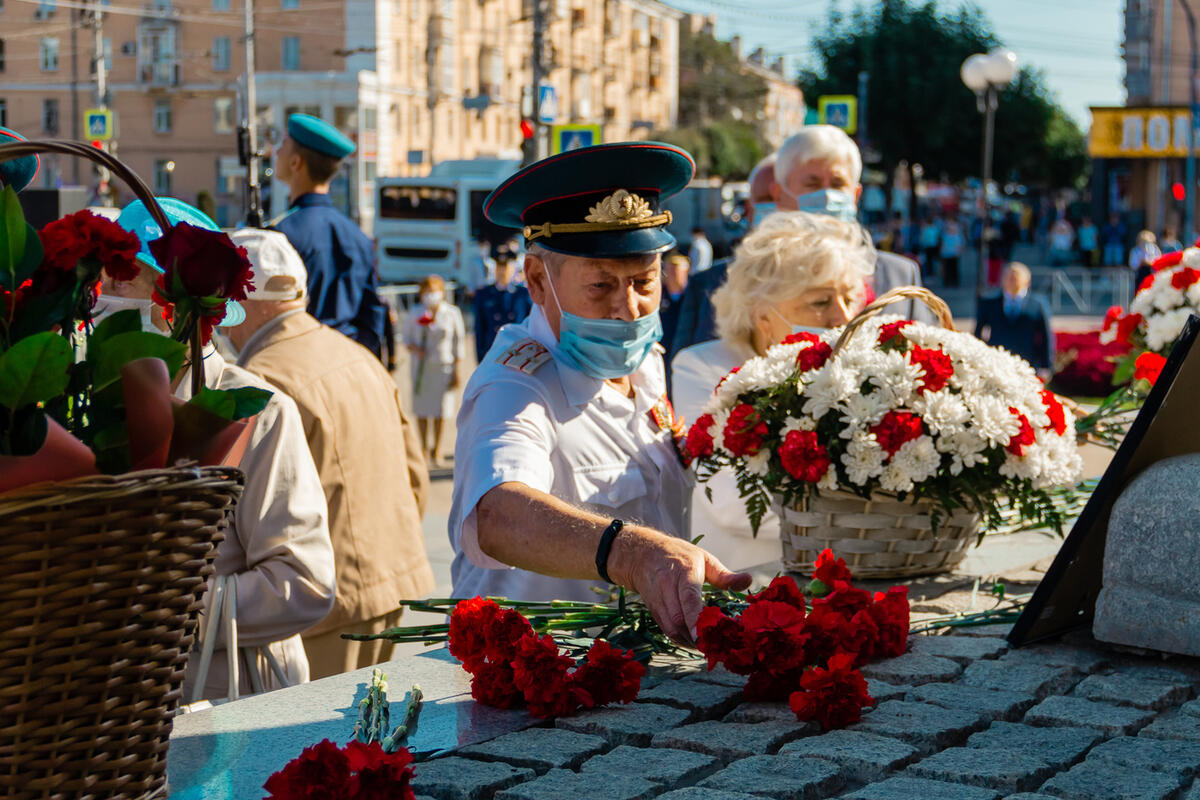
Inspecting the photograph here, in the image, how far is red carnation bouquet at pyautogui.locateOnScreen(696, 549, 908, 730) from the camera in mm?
2312

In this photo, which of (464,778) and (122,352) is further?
(464,778)

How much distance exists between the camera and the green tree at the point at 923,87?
58250mm

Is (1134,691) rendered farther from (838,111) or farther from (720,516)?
(838,111)

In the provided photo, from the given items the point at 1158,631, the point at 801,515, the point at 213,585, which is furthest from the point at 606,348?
the point at 1158,631

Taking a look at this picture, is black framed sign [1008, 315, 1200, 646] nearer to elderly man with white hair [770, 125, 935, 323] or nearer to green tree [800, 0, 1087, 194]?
elderly man with white hair [770, 125, 935, 323]

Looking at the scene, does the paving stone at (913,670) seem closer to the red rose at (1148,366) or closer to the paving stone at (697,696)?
the paving stone at (697,696)

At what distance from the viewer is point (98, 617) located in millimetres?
1613

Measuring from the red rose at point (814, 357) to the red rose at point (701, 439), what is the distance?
231 millimetres

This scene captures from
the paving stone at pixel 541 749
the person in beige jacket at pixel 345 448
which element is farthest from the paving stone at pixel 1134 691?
the person in beige jacket at pixel 345 448

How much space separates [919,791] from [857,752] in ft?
0.55

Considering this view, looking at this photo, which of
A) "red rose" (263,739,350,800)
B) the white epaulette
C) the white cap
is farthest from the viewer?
the white cap

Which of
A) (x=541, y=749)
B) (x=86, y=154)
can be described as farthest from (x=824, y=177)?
(x=86, y=154)

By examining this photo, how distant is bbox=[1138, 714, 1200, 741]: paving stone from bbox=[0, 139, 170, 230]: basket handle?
61.8 inches

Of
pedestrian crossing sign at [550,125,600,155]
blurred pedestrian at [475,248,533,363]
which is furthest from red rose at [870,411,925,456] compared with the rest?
pedestrian crossing sign at [550,125,600,155]
